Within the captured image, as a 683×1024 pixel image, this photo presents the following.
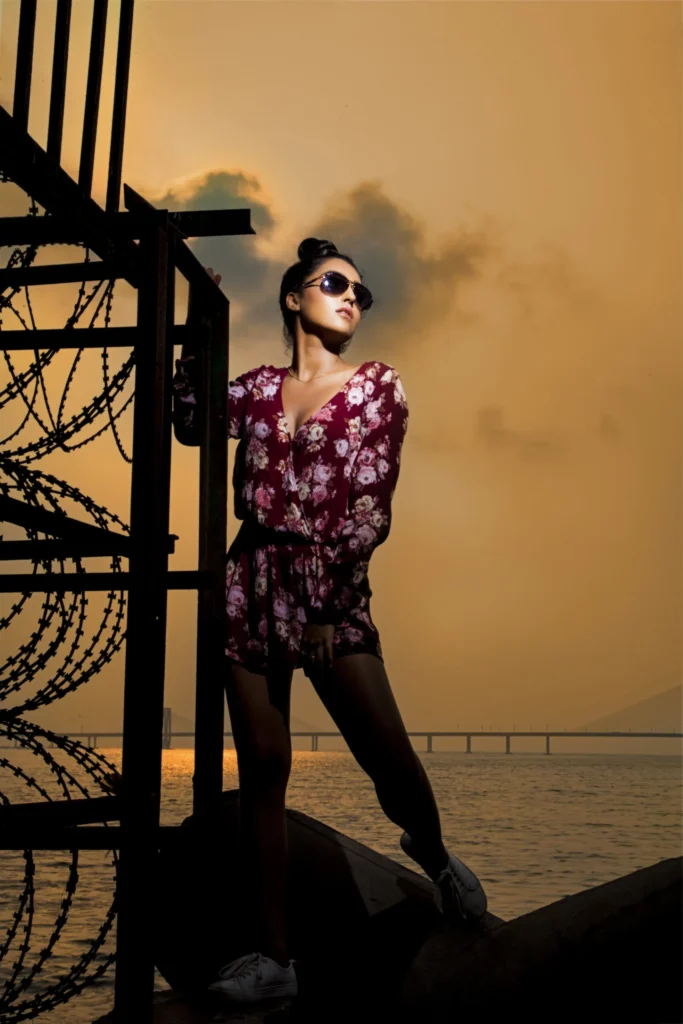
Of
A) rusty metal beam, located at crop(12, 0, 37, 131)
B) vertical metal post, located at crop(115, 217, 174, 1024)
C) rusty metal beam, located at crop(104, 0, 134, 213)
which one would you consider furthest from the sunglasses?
rusty metal beam, located at crop(12, 0, 37, 131)

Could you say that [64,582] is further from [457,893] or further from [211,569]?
[457,893]

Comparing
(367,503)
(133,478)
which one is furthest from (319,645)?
(133,478)

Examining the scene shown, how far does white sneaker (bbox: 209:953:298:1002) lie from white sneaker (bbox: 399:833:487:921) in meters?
0.67

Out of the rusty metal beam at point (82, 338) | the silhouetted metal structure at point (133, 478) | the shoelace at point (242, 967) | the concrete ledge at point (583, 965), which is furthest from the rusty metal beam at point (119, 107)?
the concrete ledge at point (583, 965)

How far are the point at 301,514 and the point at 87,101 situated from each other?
6.75 feet

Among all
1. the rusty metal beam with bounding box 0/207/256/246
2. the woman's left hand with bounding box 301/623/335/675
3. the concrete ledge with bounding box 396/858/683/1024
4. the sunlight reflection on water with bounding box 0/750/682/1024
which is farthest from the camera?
the sunlight reflection on water with bounding box 0/750/682/1024

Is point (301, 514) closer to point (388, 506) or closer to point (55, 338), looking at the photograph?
point (388, 506)

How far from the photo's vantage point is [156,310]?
4.91 meters

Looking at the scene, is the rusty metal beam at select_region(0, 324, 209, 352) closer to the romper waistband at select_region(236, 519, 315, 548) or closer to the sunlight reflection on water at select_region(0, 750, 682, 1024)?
the romper waistband at select_region(236, 519, 315, 548)

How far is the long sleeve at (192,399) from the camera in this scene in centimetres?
540

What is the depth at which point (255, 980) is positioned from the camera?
4527 mm

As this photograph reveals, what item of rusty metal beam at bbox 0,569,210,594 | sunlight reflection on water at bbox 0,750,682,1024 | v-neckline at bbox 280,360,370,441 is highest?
v-neckline at bbox 280,360,370,441

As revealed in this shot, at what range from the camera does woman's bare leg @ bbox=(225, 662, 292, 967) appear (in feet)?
15.3

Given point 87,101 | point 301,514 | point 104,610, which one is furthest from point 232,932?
point 87,101
